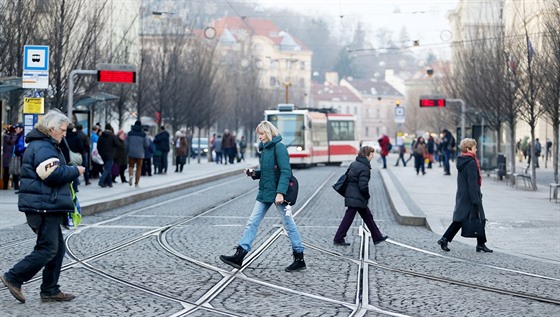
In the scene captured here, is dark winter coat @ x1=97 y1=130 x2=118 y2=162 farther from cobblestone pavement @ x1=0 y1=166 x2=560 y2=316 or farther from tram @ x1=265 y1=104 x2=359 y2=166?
tram @ x1=265 y1=104 x2=359 y2=166

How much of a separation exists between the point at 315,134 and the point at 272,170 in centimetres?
4425

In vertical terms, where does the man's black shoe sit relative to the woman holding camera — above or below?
below

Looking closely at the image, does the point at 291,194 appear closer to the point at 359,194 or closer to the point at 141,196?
the point at 359,194

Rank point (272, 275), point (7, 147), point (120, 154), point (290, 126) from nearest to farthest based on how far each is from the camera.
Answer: point (272, 275) < point (7, 147) < point (120, 154) < point (290, 126)

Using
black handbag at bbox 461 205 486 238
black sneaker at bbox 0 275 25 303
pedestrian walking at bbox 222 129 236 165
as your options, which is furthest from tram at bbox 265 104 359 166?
black sneaker at bbox 0 275 25 303

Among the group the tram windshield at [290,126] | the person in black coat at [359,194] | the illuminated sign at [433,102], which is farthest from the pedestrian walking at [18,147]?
the tram windshield at [290,126]

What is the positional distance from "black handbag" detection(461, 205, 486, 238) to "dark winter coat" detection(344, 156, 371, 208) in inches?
57.3

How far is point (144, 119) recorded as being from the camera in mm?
61656

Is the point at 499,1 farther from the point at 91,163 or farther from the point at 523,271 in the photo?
the point at 523,271

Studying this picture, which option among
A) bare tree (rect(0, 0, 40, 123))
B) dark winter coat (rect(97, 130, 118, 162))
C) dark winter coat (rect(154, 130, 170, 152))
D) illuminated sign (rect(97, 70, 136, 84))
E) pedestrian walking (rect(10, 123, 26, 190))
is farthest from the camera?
dark winter coat (rect(154, 130, 170, 152))

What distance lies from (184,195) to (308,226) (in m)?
11.2

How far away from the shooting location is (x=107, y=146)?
2981 centimetres

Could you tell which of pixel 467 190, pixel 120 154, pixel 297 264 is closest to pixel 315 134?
pixel 120 154

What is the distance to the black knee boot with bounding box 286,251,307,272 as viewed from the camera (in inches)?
491
